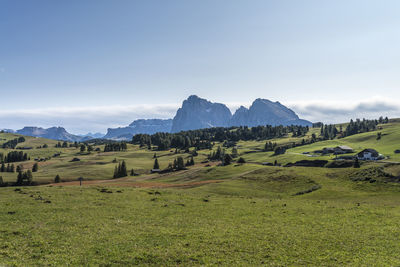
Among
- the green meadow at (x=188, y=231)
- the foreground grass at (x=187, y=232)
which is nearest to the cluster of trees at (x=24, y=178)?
the green meadow at (x=188, y=231)

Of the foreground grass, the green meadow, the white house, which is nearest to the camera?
the green meadow

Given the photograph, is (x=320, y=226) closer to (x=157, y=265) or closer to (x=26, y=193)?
(x=157, y=265)

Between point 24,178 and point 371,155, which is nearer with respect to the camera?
point 24,178

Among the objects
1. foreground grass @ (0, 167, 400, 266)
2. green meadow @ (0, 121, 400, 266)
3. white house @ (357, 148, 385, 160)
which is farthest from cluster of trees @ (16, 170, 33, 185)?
white house @ (357, 148, 385, 160)

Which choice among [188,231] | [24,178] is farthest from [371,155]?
[24,178]

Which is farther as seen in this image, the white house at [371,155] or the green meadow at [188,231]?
the white house at [371,155]

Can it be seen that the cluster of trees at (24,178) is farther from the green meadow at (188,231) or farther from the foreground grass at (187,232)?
the foreground grass at (187,232)

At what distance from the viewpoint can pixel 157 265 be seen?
61.8 feet

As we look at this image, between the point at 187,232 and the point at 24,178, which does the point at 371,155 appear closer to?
the point at 187,232

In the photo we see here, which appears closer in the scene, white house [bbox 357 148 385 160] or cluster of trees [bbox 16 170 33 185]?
cluster of trees [bbox 16 170 33 185]

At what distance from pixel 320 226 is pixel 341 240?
17.1 ft

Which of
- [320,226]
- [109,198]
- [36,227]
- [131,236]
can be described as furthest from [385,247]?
[109,198]

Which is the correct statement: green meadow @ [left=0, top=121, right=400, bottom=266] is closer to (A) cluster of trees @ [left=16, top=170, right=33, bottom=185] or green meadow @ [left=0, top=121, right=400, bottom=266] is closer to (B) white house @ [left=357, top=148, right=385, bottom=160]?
(A) cluster of trees @ [left=16, top=170, right=33, bottom=185]

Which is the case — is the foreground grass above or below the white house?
above
